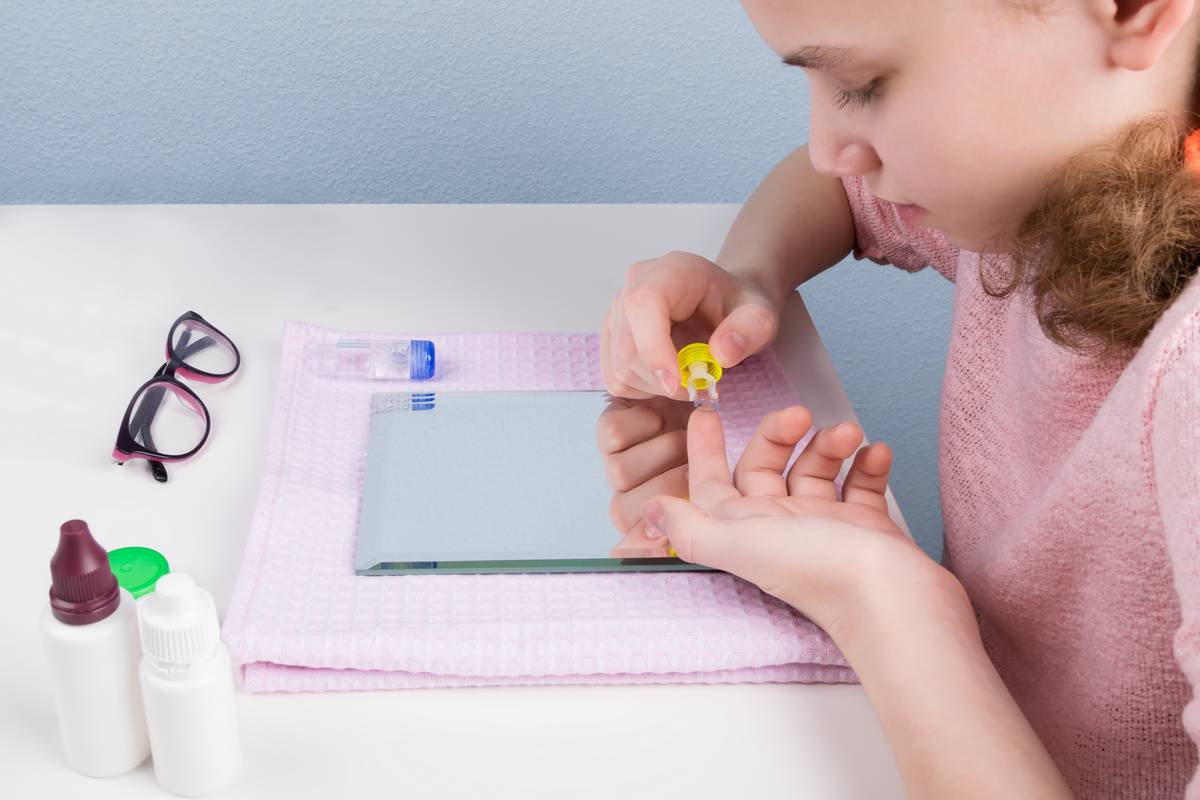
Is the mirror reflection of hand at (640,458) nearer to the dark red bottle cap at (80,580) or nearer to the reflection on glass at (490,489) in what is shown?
the reflection on glass at (490,489)

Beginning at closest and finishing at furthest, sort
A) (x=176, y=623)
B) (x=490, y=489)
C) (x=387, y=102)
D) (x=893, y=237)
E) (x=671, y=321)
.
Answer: (x=176, y=623)
(x=490, y=489)
(x=671, y=321)
(x=893, y=237)
(x=387, y=102)

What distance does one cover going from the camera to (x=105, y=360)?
80cm

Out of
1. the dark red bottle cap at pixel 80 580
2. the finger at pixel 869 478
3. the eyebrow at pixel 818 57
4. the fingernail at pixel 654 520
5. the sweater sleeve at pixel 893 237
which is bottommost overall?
the dark red bottle cap at pixel 80 580

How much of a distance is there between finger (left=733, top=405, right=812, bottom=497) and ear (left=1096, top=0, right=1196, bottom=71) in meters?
0.24

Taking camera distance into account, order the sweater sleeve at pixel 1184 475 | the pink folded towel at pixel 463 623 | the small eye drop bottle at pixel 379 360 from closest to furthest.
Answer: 1. the sweater sleeve at pixel 1184 475
2. the pink folded towel at pixel 463 623
3. the small eye drop bottle at pixel 379 360

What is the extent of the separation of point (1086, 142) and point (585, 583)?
320 millimetres

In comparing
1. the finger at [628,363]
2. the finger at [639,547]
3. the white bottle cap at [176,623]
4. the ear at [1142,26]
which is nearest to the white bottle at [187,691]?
the white bottle cap at [176,623]

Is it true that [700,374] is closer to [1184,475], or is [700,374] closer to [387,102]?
[1184,475]

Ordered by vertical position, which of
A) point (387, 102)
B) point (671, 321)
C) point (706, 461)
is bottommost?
point (706, 461)

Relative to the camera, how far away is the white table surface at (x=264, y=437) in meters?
0.54

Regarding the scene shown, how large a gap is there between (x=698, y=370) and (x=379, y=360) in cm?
21

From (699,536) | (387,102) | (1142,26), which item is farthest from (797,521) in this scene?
(387,102)

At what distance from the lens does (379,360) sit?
2.61 feet

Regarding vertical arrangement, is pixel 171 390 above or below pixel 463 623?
above
